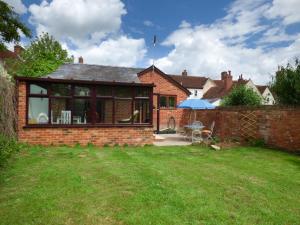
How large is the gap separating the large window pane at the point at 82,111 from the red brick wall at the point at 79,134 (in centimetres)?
42

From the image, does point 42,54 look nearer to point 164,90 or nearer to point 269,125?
point 164,90

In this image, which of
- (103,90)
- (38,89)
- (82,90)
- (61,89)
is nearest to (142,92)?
(103,90)

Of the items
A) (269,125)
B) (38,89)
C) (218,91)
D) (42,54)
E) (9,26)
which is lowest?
(269,125)

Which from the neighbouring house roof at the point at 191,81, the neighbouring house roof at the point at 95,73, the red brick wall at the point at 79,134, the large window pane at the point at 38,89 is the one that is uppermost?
the neighbouring house roof at the point at 191,81

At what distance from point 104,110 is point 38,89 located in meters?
2.88

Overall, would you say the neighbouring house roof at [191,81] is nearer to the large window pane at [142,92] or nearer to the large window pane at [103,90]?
the large window pane at [142,92]

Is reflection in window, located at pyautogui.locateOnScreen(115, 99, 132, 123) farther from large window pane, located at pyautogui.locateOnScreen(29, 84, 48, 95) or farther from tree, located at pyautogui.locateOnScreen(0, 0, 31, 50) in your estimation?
A: tree, located at pyautogui.locateOnScreen(0, 0, 31, 50)

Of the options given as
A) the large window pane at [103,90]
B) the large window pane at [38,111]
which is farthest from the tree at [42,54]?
the large window pane at [103,90]

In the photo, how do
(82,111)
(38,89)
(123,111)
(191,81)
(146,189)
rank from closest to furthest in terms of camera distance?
(146,189) → (38,89) → (82,111) → (123,111) → (191,81)

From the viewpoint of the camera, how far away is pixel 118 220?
13.9 ft

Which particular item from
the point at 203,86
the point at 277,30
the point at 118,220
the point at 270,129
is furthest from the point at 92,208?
the point at 203,86

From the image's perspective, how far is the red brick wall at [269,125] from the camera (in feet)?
37.4

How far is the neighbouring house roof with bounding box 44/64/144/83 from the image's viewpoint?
1639 cm

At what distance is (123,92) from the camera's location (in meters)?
12.4
